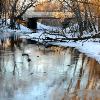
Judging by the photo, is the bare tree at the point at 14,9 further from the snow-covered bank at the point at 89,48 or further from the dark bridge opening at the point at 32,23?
the snow-covered bank at the point at 89,48

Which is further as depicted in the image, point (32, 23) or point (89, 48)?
point (32, 23)

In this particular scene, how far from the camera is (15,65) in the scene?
15695 mm

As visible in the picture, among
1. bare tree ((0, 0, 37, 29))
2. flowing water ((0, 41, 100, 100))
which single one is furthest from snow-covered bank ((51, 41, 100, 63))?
bare tree ((0, 0, 37, 29))

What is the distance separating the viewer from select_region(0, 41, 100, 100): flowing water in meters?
9.68

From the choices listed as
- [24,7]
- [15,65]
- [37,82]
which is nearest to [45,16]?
[24,7]

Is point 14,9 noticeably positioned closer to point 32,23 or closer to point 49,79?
point 32,23

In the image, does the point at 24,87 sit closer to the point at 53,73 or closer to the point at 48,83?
the point at 48,83

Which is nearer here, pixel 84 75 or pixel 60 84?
pixel 60 84

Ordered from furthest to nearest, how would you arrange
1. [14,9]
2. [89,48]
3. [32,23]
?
1. [32,23]
2. [14,9]
3. [89,48]

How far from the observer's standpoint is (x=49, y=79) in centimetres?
1220

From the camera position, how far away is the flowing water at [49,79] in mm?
9680

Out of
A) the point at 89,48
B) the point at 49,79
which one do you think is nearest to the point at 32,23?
the point at 89,48

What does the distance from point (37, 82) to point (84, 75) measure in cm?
212

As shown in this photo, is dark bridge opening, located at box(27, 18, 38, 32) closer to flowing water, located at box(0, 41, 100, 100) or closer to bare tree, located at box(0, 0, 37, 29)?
bare tree, located at box(0, 0, 37, 29)
